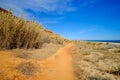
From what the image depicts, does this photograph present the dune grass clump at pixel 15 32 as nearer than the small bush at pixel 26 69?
No

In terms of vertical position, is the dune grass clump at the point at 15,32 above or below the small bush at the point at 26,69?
above

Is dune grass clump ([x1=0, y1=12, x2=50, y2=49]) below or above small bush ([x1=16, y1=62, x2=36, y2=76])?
above

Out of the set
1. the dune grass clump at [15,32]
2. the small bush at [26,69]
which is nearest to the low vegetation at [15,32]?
the dune grass clump at [15,32]

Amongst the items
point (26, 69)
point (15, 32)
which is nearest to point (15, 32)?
point (15, 32)

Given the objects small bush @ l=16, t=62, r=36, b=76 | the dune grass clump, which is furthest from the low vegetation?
small bush @ l=16, t=62, r=36, b=76

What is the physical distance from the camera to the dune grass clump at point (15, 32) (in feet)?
18.9

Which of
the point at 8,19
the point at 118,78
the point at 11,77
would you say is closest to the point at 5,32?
the point at 8,19

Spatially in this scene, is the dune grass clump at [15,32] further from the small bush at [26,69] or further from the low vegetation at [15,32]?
the small bush at [26,69]

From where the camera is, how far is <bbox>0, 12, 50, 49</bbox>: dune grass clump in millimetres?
5754

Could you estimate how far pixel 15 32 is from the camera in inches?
241

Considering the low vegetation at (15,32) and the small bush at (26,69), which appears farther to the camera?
the low vegetation at (15,32)

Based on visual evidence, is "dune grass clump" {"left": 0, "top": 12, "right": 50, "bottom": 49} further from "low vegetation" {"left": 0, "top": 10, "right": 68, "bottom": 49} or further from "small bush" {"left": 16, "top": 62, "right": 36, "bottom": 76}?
"small bush" {"left": 16, "top": 62, "right": 36, "bottom": 76}

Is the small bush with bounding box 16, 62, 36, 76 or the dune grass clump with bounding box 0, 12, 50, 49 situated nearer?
the small bush with bounding box 16, 62, 36, 76

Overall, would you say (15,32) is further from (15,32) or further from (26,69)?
(26,69)
